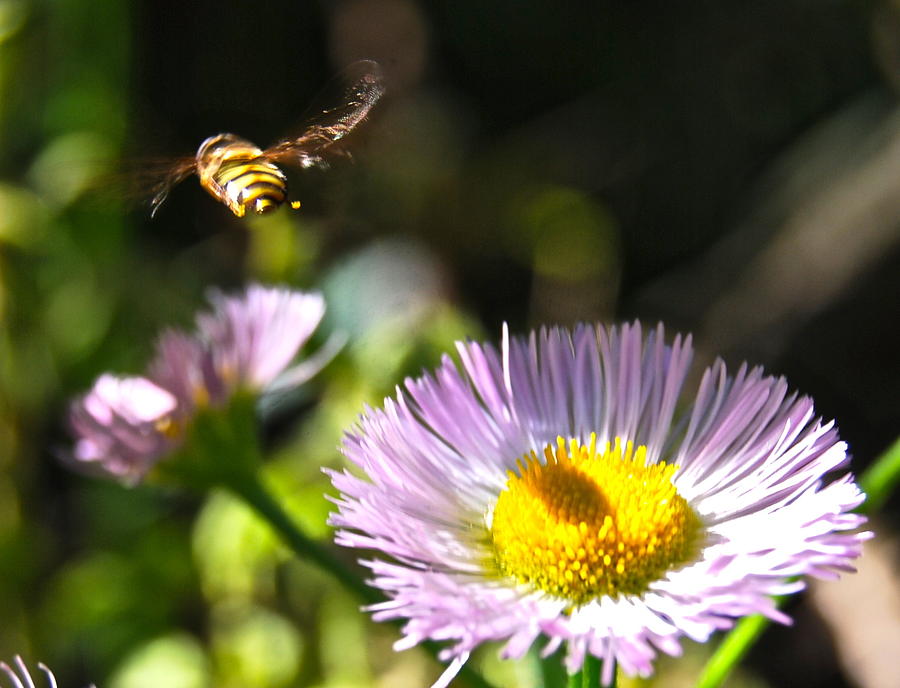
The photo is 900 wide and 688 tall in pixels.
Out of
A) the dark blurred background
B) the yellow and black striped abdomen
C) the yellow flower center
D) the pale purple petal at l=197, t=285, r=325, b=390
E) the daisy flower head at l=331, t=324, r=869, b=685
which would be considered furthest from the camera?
the dark blurred background

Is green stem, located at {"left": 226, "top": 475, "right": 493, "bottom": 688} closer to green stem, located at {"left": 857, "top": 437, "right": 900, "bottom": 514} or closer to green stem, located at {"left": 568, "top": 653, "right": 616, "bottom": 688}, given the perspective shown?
green stem, located at {"left": 568, "top": 653, "right": 616, "bottom": 688}

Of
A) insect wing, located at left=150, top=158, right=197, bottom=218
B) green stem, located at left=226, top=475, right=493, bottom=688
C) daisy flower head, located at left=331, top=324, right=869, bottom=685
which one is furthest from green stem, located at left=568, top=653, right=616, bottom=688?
insect wing, located at left=150, top=158, right=197, bottom=218

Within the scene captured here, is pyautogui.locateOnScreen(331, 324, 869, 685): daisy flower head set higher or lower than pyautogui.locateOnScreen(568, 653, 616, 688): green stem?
higher

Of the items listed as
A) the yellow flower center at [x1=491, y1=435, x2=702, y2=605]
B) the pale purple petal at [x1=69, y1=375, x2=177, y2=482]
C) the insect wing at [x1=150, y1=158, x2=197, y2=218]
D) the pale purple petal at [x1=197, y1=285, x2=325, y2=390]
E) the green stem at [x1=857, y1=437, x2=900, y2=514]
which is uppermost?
the insect wing at [x1=150, y1=158, x2=197, y2=218]

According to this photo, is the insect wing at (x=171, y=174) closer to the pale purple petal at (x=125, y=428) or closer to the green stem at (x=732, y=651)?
the pale purple petal at (x=125, y=428)

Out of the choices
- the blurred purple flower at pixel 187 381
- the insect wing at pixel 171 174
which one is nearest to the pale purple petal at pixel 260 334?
the blurred purple flower at pixel 187 381

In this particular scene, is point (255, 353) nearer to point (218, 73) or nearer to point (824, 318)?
point (824, 318)

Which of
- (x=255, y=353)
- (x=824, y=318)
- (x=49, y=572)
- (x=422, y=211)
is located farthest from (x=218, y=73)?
(x=255, y=353)
